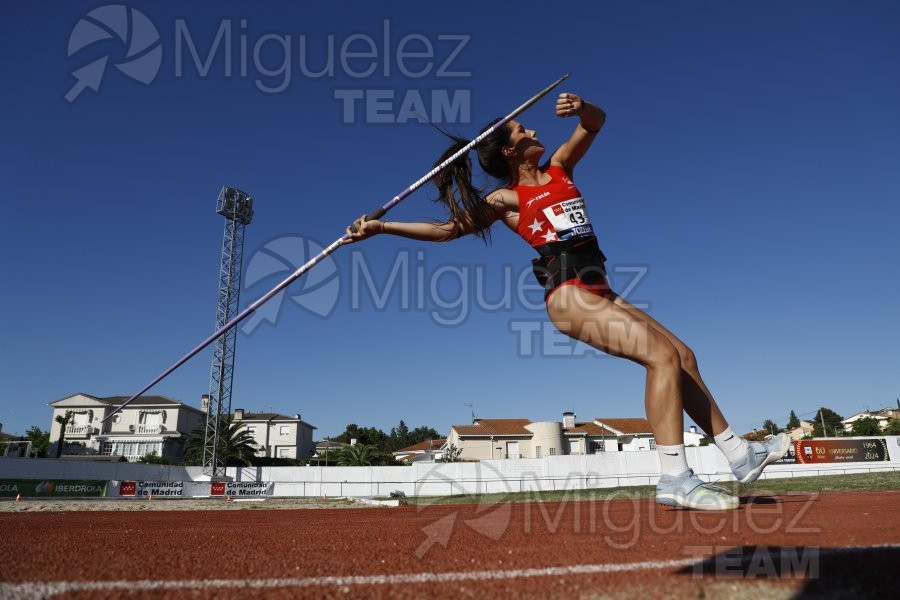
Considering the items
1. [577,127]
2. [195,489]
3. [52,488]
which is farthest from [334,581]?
[195,489]

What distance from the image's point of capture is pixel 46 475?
3180 cm

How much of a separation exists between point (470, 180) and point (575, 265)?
114 centimetres

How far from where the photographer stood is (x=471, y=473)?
3669 centimetres

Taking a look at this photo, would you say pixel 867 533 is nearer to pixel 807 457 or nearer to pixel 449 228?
pixel 449 228

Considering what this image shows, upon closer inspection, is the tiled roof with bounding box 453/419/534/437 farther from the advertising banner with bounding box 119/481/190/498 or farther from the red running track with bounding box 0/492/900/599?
the red running track with bounding box 0/492/900/599

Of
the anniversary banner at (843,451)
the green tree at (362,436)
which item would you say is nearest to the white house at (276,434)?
the green tree at (362,436)

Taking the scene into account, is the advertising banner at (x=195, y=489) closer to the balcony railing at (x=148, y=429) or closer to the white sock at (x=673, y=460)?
the balcony railing at (x=148, y=429)

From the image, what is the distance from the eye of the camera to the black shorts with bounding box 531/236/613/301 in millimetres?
3223

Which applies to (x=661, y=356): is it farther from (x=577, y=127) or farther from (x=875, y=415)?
(x=875, y=415)

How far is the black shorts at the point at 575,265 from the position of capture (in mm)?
3223

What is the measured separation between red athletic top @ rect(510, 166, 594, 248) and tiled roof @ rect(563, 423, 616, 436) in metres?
55.7

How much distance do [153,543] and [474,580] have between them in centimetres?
204

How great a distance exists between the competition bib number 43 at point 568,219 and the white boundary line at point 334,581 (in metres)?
1.86

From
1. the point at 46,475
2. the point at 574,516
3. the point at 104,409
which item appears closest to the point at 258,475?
the point at 46,475
